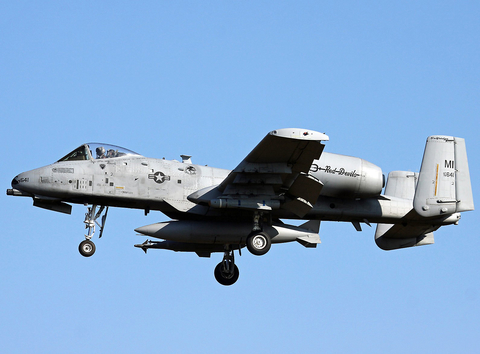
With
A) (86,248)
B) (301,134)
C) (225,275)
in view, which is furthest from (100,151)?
(301,134)

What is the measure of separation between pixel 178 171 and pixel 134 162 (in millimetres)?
1258

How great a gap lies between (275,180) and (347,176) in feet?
7.02

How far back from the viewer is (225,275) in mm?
25938

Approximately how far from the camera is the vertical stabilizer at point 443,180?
2384 cm

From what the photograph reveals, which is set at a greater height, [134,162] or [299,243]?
[134,162]

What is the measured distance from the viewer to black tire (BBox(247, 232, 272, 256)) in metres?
22.9

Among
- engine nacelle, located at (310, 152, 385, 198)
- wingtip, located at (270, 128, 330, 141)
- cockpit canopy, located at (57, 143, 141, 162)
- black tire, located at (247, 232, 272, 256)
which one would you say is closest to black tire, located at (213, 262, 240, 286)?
black tire, located at (247, 232, 272, 256)

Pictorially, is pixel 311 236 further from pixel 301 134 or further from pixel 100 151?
pixel 100 151

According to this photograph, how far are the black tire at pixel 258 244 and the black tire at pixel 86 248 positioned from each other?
4.33 metres

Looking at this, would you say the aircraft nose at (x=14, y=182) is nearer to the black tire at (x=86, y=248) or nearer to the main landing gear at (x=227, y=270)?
the black tire at (x=86, y=248)

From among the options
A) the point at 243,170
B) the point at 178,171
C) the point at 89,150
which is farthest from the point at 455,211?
the point at 89,150

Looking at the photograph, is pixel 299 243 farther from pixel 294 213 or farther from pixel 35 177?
pixel 35 177

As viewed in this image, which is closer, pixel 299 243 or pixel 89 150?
pixel 89 150

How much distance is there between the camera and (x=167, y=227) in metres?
23.2
